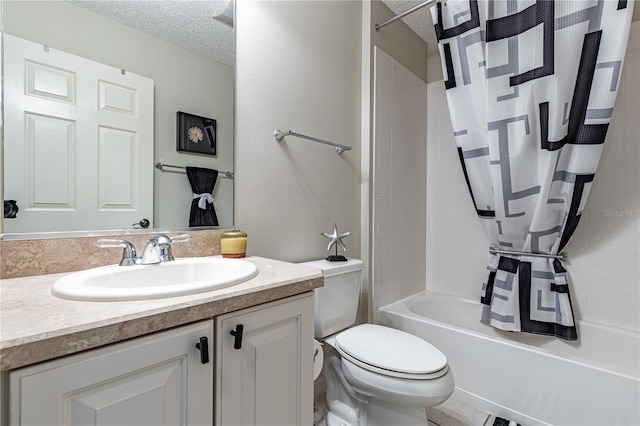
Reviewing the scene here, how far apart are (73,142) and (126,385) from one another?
730 mm

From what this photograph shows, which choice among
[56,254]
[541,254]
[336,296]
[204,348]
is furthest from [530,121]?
[56,254]

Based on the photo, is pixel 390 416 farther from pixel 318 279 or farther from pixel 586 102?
pixel 586 102

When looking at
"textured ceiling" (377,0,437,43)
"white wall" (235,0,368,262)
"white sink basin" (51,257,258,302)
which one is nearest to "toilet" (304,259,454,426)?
"white wall" (235,0,368,262)

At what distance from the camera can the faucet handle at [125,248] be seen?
92 centimetres

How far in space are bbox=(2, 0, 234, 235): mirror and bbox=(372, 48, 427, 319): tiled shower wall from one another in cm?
102

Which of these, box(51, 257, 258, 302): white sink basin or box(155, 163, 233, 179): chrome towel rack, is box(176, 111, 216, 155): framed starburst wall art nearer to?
box(155, 163, 233, 179): chrome towel rack

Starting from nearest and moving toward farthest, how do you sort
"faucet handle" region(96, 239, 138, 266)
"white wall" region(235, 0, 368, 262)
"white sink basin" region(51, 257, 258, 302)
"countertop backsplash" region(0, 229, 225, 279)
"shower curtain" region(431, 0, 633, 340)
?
"white sink basin" region(51, 257, 258, 302), "countertop backsplash" region(0, 229, 225, 279), "faucet handle" region(96, 239, 138, 266), "white wall" region(235, 0, 368, 262), "shower curtain" region(431, 0, 633, 340)

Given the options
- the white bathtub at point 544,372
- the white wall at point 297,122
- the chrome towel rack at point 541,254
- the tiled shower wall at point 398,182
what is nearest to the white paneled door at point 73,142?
the white wall at point 297,122

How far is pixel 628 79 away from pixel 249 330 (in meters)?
2.35

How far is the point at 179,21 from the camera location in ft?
3.86

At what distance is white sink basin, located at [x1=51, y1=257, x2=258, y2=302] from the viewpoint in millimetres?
630

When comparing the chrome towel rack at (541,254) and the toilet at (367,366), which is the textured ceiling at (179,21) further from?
the chrome towel rack at (541,254)

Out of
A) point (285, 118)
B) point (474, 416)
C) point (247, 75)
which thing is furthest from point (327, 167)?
point (474, 416)

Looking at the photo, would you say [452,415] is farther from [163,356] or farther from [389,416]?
[163,356]
